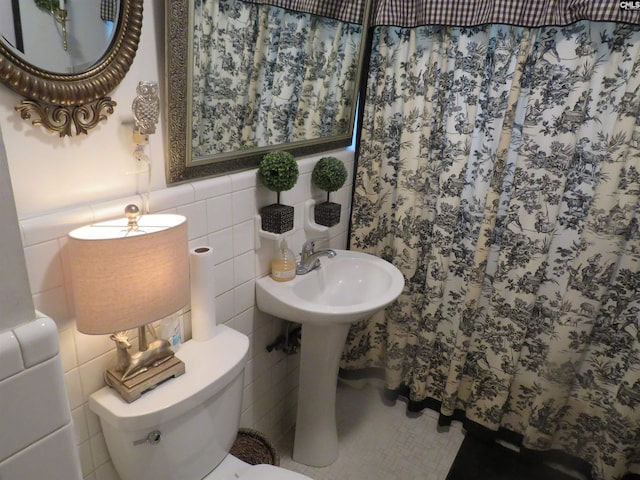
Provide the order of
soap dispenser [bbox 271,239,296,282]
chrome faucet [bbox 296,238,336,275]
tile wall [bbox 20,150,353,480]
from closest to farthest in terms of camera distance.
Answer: tile wall [bbox 20,150,353,480] < soap dispenser [bbox 271,239,296,282] < chrome faucet [bbox 296,238,336,275]

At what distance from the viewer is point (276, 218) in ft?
4.80

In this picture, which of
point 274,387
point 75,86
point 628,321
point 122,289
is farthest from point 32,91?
point 628,321

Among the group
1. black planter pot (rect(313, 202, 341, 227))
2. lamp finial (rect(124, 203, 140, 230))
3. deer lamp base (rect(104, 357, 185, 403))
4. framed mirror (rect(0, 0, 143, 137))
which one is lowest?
deer lamp base (rect(104, 357, 185, 403))

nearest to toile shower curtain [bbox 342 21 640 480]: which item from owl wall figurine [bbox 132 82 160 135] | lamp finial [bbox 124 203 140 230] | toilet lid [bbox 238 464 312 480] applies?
toilet lid [bbox 238 464 312 480]

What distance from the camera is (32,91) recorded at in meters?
0.86

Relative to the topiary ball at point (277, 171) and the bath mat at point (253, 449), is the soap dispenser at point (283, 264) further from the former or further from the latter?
the bath mat at point (253, 449)

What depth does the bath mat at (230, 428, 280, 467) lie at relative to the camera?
150cm

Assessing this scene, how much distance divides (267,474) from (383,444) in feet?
2.90

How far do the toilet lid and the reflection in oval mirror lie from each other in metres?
1.15

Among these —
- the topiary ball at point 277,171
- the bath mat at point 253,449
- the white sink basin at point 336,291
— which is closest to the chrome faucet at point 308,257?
the white sink basin at point 336,291

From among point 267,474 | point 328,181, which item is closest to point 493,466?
point 267,474

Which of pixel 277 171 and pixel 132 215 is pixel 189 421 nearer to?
pixel 132 215

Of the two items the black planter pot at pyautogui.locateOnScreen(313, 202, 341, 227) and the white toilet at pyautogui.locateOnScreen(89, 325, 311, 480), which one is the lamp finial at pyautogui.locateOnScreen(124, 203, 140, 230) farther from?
the black planter pot at pyautogui.locateOnScreen(313, 202, 341, 227)

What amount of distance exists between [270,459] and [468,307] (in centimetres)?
99
